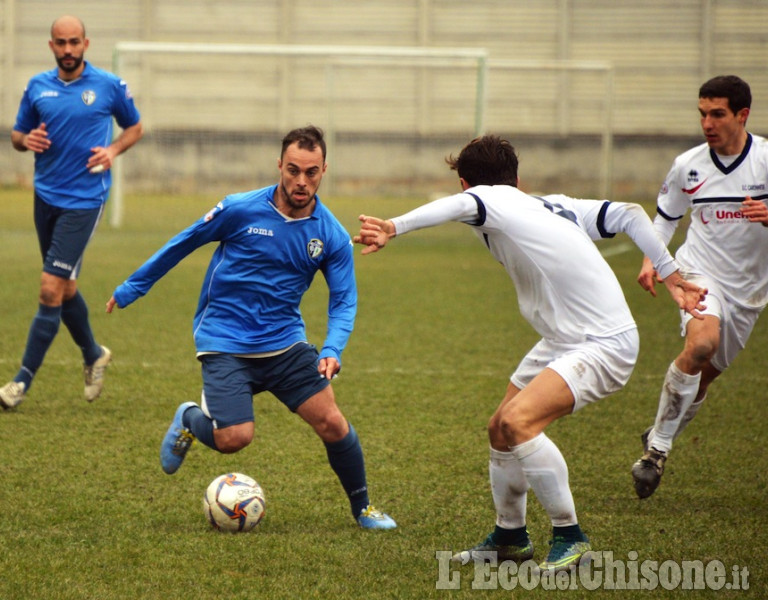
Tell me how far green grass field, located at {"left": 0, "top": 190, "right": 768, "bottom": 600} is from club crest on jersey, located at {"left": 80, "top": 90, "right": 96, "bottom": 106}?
189 cm

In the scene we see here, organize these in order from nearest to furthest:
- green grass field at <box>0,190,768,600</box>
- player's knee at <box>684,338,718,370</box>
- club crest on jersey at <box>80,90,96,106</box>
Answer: green grass field at <box>0,190,768,600</box>
player's knee at <box>684,338,718,370</box>
club crest on jersey at <box>80,90,96,106</box>

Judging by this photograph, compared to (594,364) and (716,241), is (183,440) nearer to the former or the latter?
(594,364)

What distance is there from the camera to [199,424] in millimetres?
4629

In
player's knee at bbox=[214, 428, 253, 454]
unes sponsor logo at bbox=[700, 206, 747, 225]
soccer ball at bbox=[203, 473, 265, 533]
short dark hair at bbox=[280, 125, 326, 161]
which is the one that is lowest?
soccer ball at bbox=[203, 473, 265, 533]

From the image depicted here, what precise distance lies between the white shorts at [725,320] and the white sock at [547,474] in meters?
1.86

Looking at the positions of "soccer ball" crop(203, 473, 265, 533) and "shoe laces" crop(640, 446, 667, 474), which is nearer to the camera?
"soccer ball" crop(203, 473, 265, 533)

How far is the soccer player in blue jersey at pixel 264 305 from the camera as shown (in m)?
4.55

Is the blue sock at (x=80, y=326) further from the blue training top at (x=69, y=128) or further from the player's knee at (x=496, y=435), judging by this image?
the player's knee at (x=496, y=435)

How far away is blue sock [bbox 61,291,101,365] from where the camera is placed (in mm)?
6984

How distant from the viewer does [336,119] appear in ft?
68.0

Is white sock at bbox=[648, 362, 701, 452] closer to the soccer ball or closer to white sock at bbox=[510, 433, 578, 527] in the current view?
white sock at bbox=[510, 433, 578, 527]

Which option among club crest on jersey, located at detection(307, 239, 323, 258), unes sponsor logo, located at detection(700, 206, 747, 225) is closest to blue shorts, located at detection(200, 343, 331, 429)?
club crest on jersey, located at detection(307, 239, 323, 258)

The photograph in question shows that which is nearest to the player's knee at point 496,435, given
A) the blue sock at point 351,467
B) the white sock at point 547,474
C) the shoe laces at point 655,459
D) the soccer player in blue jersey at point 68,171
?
the white sock at point 547,474

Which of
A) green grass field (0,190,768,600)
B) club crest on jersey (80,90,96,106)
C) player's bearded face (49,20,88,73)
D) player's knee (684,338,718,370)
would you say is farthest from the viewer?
club crest on jersey (80,90,96,106)
